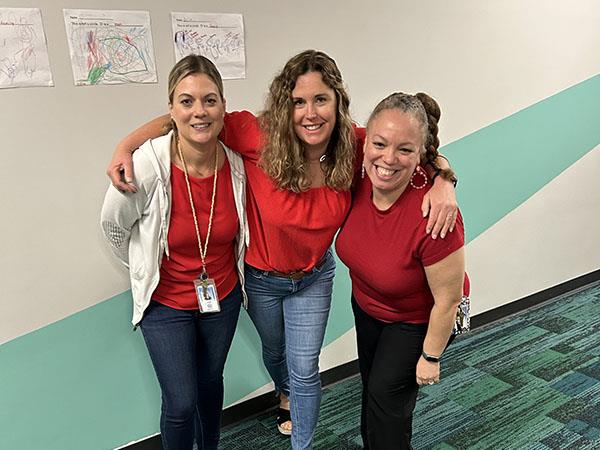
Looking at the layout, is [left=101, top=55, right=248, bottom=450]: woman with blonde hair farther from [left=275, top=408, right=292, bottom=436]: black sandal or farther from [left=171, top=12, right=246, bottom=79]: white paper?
[left=275, top=408, right=292, bottom=436]: black sandal

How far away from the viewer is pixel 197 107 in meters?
1.67

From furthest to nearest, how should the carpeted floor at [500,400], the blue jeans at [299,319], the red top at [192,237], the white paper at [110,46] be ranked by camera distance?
the carpeted floor at [500,400]
the blue jeans at [299,319]
the white paper at [110,46]
the red top at [192,237]

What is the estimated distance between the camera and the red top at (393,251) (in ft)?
5.52

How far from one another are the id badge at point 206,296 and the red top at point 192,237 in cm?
3

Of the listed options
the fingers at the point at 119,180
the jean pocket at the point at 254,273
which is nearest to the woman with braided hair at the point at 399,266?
the jean pocket at the point at 254,273

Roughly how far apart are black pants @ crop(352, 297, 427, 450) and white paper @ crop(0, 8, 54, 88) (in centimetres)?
146

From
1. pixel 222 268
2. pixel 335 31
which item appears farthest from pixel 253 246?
pixel 335 31

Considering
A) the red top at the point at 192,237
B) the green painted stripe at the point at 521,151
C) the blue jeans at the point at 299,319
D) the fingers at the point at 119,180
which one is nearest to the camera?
the fingers at the point at 119,180

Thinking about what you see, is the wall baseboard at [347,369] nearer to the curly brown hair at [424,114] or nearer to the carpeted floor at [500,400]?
the carpeted floor at [500,400]

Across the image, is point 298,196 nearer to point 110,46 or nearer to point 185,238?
point 185,238

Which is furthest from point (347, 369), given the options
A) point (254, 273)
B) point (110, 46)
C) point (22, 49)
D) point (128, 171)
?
point (22, 49)

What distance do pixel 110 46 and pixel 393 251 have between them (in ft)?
4.08

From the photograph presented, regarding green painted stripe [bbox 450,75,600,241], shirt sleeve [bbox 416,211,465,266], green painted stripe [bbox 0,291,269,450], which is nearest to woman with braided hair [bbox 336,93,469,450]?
shirt sleeve [bbox 416,211,465,266]

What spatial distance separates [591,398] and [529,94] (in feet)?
5.82
